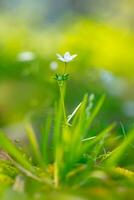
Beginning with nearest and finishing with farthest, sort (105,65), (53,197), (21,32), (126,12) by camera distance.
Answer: (53,197) → (105,65) → (21,32) → (126,12)

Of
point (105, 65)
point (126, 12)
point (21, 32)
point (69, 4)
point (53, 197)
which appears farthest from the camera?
point (69, 4)

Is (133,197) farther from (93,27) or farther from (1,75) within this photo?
(93,27)

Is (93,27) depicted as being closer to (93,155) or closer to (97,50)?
Answer: (97,50)

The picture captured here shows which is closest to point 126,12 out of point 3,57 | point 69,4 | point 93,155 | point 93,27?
point 69,4

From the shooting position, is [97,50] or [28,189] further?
[97,50]

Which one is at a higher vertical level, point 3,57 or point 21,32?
point 21,32

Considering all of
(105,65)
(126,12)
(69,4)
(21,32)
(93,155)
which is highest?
(69,4)
